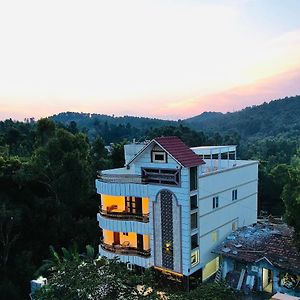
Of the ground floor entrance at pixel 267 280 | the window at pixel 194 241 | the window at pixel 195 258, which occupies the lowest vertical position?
the ground floor entrance at pixel 267 280

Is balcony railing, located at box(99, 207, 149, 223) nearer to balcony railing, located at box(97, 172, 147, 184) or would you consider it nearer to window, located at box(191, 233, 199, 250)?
balcony railing, located at box(97, 172, 147, 184)

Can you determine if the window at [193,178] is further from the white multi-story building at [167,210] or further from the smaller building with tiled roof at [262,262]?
the smaller building with tiled roof at [262,262]

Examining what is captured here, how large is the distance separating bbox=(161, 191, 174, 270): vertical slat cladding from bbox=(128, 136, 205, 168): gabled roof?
234 cm

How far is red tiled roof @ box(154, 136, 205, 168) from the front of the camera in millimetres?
22688

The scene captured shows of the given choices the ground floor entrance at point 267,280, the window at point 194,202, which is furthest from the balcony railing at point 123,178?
the ground floor entrance at point 267,280

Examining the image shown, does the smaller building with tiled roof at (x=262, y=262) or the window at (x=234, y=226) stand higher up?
the window at (x=234, y=226)

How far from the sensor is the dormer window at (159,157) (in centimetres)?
2340

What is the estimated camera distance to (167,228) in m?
23.6

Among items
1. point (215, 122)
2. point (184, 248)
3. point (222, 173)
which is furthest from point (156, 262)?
point (215, 122)

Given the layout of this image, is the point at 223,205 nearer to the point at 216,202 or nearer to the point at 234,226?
the point at 216,202

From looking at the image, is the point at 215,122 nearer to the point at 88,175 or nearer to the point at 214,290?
the point at 88,175

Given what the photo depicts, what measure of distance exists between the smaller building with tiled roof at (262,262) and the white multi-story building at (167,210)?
1439mm

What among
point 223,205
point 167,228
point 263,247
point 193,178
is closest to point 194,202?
point 193,178

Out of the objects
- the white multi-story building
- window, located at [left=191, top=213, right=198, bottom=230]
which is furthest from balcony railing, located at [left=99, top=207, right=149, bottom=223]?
window, located at [left=191, top=213, right=198, bottom=230]
